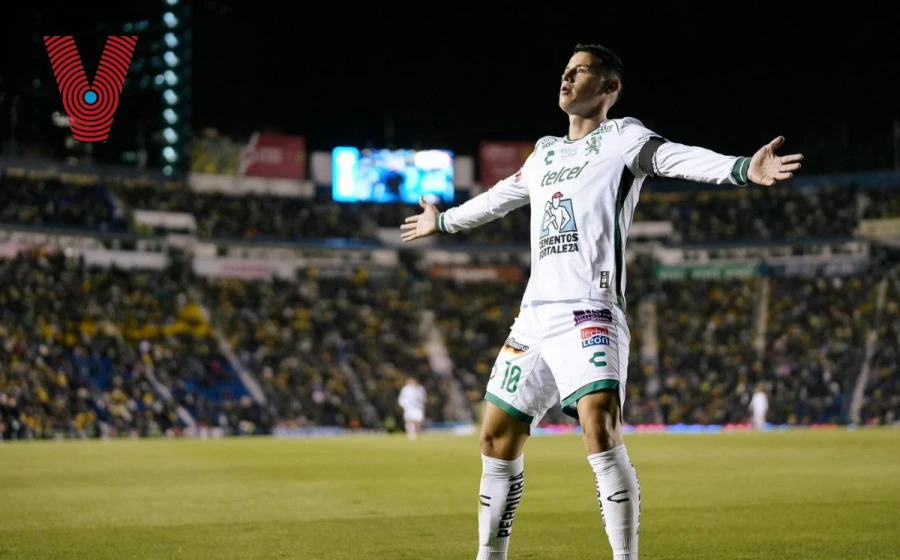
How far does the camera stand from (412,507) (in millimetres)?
11391

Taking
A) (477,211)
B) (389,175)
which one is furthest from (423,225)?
(389,175)

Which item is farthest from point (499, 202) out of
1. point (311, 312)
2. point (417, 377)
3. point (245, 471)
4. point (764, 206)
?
point (764, 206)

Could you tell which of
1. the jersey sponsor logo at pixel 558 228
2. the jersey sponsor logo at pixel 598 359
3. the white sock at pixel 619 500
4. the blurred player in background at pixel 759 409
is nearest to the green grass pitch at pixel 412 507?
the white sock at pixel 619 500

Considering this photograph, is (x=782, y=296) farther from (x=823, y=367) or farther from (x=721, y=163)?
(x=721, y=163)

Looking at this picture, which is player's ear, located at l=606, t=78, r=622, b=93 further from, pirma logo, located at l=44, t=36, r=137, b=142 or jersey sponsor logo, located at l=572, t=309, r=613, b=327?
pirma logo, located at l=44, t=36, r=137, b=142

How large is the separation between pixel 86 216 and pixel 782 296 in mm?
31253

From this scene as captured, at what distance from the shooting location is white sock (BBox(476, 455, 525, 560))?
5.62 m

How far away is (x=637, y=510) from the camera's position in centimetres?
515

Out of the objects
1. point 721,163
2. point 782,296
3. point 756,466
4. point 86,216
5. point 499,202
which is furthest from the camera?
point 782,296

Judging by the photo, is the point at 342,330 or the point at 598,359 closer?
the point at 598,359

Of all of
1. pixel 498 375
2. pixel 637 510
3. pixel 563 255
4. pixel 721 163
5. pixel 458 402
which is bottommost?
pixel 458 402

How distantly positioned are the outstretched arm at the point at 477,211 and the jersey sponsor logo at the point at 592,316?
0.97 m

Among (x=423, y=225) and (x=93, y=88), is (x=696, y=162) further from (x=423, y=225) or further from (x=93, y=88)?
(x=93, y=88)

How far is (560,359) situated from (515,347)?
388 mm
